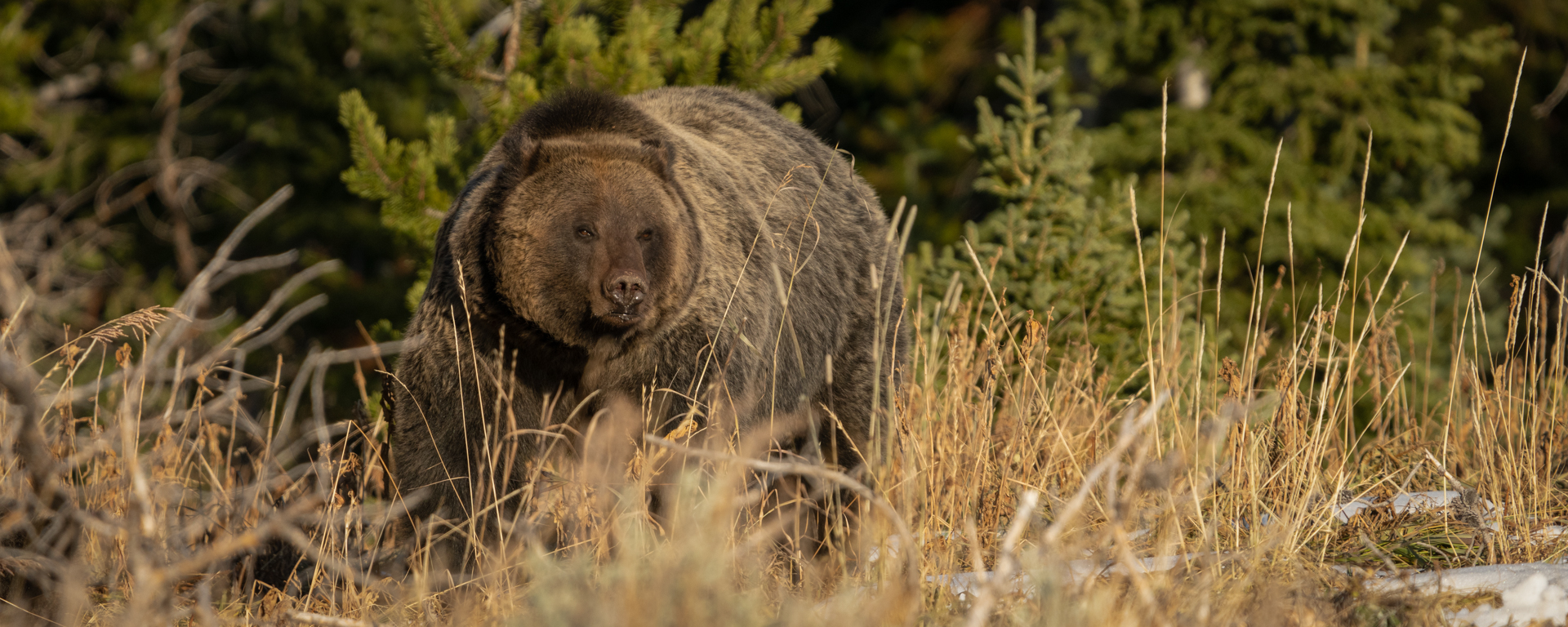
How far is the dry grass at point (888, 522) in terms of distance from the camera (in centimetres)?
238

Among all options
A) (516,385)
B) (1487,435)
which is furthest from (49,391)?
(1487,435)

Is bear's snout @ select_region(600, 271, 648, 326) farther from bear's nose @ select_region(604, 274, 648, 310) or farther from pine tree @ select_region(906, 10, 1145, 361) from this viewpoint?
pine tree @ select_region(906, 10, 1145, 361)

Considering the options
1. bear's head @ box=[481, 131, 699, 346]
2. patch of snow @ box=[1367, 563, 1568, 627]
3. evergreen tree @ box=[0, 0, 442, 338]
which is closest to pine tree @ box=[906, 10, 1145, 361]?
bear's head @ box=[481, 131, 699, 346]

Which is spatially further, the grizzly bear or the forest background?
the forest background

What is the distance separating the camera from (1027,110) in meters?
6.54

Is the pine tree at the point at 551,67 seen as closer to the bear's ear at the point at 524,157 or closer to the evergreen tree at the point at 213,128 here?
the bear's ear at the point at 524,157

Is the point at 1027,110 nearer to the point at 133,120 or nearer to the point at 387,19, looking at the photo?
the point at 387,19

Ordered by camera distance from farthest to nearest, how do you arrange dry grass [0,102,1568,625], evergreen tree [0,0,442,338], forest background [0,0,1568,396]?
evergreen tree [0,0,442,338] → forest background [0,0,1568,396] → dry grass [0,102,1568,625]

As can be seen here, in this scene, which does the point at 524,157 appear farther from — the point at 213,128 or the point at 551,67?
the point at 213,128

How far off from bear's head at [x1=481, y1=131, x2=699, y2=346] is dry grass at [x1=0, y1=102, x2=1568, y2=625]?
46cm

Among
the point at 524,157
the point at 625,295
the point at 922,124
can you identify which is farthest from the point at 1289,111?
the point at 625,295

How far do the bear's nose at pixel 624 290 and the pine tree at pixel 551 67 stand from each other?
2457 mm

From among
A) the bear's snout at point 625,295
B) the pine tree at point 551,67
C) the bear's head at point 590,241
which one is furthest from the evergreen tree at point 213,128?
the bear's snout at point 625,295

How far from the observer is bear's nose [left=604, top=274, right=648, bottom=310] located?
3.89 metres
